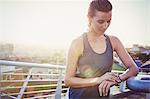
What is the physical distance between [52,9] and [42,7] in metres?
0.06

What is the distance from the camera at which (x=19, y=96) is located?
1.75m

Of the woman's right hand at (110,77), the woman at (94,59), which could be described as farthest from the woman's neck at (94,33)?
the woman's right hand at (110,77)

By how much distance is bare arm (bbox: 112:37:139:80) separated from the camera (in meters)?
1.61

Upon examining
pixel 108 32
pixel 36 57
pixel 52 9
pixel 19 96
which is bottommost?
pixel 19 96

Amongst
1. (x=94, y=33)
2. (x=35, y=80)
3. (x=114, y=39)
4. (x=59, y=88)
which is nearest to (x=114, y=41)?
(x=114, y=39)

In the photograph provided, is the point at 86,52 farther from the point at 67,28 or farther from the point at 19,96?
the point at 19,96

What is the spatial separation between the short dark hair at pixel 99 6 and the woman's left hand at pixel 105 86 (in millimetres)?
384

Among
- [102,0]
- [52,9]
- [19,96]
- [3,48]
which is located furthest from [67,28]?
[19,96]

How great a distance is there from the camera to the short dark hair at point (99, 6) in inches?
60.7

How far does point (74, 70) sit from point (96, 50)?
16cm

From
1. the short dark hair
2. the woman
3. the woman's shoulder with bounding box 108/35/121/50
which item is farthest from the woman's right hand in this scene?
the short dark hair

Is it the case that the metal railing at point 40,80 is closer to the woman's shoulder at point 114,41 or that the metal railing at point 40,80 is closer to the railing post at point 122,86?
the railing post at point 122,86

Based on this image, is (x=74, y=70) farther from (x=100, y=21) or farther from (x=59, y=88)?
(x=100, y=21)

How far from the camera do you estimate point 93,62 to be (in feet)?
5.10
